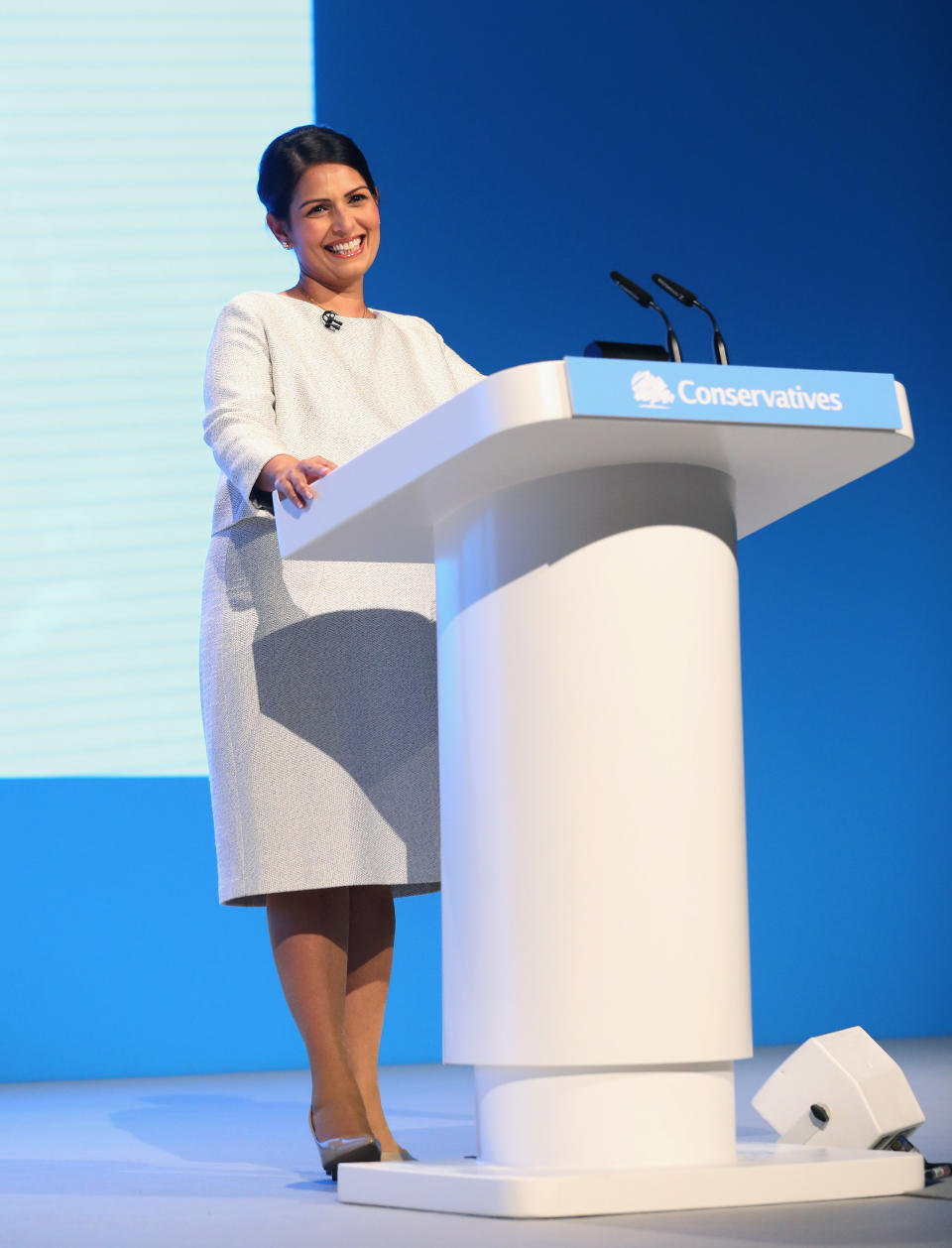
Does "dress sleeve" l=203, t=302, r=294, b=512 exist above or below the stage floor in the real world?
above

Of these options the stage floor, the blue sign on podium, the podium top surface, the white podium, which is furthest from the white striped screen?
the blue sign on podium

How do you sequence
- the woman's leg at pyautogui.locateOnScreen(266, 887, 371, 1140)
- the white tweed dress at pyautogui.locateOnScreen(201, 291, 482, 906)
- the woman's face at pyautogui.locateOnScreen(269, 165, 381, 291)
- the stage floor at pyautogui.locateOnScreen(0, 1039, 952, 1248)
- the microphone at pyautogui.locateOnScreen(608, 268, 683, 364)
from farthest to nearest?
the woman's face at pyautogui.locateOnScreen(269, 165, 381, 291)
the white tweed dress at pyautogui.locateOnScreen(201, 291, 482, 906)
the woman's leg at pyautogui.locateOnScreen(266, 887, 371, 1140)
the microphone at pyautogui.locateOnScreen(608, 268, 683, 364)
the stage floor at pyautogui.locateOnScreen(0, 1039, 952, 1248)

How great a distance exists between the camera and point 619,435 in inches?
48.9

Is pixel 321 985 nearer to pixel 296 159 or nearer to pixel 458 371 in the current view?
pixel 458 371

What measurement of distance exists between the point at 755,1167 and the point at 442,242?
3.07 metres

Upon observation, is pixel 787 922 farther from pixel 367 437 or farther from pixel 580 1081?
pixel 580 1081

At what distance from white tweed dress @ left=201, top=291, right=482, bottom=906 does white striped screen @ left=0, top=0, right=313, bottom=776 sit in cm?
166

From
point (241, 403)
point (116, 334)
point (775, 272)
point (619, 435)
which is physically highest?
point (775, 272)

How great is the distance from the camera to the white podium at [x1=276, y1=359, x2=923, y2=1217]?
1222 mm

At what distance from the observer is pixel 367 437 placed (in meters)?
1.85

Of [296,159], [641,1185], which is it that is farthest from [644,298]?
[641,1185]

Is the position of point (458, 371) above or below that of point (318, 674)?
above

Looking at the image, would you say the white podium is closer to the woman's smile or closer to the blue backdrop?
the woman's smile

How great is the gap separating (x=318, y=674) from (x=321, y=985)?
0.34 metres
